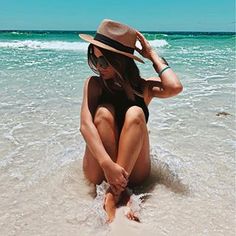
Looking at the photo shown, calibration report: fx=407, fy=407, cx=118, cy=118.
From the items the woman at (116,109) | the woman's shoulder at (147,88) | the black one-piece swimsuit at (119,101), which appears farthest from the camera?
the woman's shoulder at (147,88)

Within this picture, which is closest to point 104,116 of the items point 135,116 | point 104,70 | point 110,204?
point 135,116

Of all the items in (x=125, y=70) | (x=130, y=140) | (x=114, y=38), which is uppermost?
(x=114, y=38)

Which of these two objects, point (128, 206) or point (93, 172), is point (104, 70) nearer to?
point (93, 172)

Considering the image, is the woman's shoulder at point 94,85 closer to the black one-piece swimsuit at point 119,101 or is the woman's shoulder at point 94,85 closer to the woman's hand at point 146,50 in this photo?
the black one-piece swimsuit at point 119,101

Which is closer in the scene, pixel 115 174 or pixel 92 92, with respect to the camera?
pixel 115 174

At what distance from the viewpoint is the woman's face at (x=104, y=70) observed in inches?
108

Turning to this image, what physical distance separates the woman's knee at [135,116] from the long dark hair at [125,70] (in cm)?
17

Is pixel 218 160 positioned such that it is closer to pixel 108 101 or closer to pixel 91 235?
pixel 108 101

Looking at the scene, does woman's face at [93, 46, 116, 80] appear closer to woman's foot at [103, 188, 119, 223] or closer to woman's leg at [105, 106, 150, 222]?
woman's leg at [105, 106, 150, 222]

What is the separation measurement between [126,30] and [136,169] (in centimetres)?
100

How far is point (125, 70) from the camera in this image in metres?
2.83

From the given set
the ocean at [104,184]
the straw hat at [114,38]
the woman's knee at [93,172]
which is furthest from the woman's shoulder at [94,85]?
the ocean at [104,184]

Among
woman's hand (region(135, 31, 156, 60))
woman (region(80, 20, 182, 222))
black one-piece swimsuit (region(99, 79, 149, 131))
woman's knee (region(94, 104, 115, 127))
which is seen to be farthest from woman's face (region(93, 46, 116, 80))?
woman's hand (region(135, 31, 156, 60))

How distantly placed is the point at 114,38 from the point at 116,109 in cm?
49
